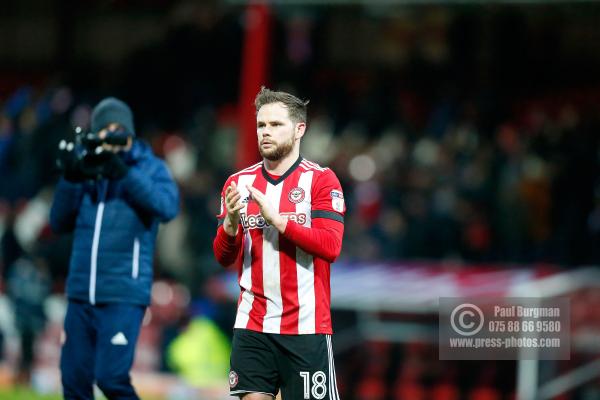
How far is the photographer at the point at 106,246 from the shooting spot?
22.7 feet

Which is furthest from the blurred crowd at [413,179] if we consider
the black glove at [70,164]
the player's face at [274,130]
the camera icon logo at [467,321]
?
the player's face at [274,130]

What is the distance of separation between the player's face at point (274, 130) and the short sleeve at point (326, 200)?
24 centimetres

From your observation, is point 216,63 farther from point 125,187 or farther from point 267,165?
point 267,165

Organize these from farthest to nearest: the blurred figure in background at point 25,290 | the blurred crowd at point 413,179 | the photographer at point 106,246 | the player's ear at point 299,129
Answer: the blurred crowd at point 413,179
the blurred figure in background at point 25,290
the photographer at point 106,246
the player's ear at point 299,129

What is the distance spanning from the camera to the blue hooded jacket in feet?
22.8

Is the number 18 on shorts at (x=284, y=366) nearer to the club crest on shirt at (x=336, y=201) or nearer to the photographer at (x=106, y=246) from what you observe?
the club crest on shirt at (x=336, y=201)

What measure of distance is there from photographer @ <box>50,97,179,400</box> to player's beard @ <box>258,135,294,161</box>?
1257 millimetres

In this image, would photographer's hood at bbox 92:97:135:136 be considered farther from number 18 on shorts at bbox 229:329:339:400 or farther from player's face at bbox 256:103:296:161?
number 18 on shorts at bbox 229:329:339:400

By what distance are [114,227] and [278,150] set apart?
4.98 ft

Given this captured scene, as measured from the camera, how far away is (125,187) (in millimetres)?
7016

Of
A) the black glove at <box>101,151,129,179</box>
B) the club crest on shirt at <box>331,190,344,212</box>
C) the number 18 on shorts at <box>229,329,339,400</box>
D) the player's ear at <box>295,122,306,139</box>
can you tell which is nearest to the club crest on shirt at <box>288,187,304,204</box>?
the club crest on shirt at <box>331,190,344,212</box>

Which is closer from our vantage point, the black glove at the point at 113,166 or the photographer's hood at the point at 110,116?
the black glove at the point at 113,166

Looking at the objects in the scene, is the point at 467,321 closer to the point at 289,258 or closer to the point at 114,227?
the point at 114,227

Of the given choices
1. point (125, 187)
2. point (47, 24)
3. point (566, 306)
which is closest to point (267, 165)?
point (125, 187)
